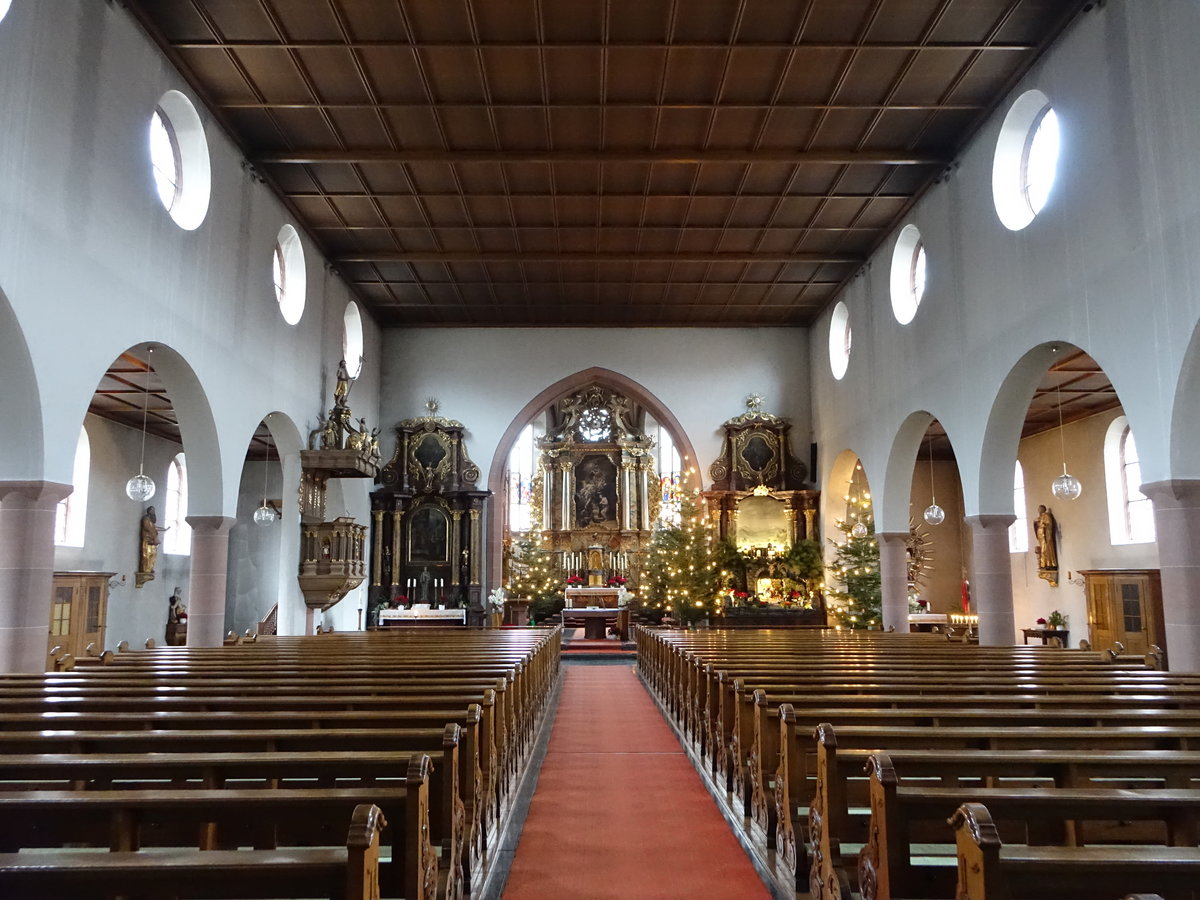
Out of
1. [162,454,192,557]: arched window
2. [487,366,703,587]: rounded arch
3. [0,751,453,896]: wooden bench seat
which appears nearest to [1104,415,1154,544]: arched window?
[487,366,703,587]: rounded arch

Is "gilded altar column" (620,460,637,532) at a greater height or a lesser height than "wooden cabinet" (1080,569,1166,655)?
greater

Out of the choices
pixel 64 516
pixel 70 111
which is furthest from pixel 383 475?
pixel 70 111

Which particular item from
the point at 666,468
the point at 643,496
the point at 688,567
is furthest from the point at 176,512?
the point at 666,468

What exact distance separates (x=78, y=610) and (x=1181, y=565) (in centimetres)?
1777

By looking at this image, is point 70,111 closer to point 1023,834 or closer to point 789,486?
point 1023,834

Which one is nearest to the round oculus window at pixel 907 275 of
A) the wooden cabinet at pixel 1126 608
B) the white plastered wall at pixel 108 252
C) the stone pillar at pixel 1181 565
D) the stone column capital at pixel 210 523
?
the wooden cabinet at pixel 1126 608

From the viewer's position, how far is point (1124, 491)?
18203 millimetres

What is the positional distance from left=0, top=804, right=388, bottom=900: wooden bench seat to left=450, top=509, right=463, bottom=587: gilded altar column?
1951 centimetres

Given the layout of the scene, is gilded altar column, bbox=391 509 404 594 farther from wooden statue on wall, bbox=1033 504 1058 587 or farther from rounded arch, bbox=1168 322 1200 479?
rounded arch, bbox=1168 322 1200 479

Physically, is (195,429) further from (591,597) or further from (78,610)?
(591,597)

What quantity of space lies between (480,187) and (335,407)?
5325mm

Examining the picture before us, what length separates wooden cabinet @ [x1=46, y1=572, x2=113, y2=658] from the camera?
16297mm

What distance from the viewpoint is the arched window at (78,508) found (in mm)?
17373

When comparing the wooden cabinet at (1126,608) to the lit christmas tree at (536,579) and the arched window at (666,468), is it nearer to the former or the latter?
the arched window at (666,468)
